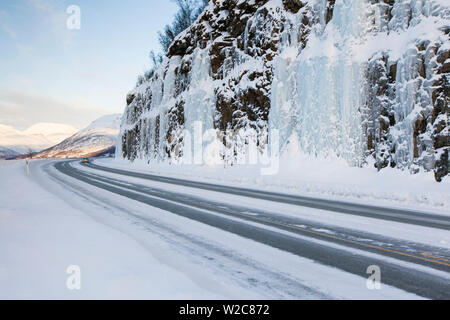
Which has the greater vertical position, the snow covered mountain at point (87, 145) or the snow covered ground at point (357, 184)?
the snow covered mountain at point (87, 145)

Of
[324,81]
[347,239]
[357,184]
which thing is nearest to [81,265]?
[347,239]

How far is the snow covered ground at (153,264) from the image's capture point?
359 cm

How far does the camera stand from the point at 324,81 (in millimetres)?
19438

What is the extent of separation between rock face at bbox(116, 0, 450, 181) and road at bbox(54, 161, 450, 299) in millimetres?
7429

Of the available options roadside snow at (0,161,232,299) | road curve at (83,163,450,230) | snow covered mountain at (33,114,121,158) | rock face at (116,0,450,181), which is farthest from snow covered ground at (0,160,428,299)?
snow covered mountain at (33,114,121,158)

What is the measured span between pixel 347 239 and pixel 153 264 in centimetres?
368

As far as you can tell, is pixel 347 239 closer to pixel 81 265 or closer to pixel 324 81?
pixel 81 265

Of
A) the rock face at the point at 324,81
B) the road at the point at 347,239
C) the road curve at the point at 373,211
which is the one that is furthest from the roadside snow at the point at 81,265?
the rock face at the point at 324,81

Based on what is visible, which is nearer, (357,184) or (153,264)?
(153,264)

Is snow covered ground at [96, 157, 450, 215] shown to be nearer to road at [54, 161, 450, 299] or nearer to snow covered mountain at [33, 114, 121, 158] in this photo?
road at [54, 161, 450, 299]

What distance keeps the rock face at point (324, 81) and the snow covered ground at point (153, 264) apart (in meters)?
12.1

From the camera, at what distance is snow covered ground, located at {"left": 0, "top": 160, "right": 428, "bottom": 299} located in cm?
359

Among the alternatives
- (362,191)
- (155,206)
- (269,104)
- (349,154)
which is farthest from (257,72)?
(155,206)

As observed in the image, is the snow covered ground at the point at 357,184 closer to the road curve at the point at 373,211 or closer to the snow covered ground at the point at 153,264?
the road curve at the point at 373,211
